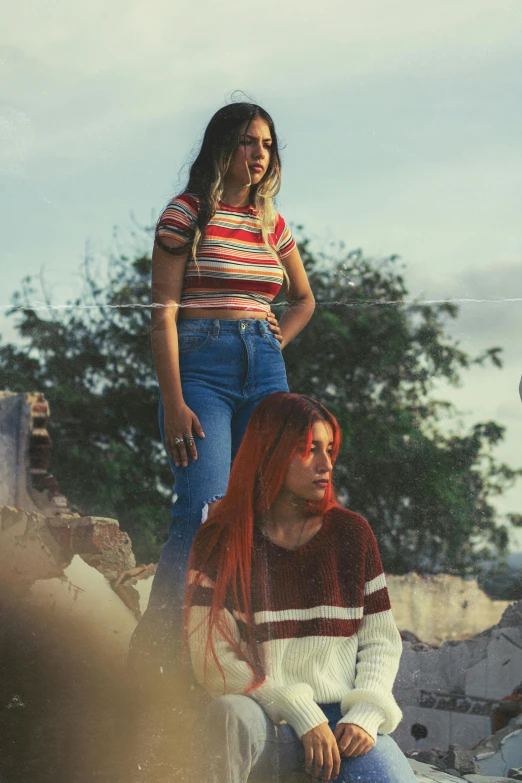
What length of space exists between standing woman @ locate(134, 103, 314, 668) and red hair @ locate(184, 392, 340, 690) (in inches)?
1.8

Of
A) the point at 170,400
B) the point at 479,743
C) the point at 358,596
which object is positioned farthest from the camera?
the point at 479,743

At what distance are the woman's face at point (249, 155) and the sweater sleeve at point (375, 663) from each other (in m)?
1.09

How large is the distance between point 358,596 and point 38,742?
3.38 feet

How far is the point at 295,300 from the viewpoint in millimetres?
3004

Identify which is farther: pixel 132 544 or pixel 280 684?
pixel 132 544

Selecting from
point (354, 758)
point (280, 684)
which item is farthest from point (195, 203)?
point (354, 758)

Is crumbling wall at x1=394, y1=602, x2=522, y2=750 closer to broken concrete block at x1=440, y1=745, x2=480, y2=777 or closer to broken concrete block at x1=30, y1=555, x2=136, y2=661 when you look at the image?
broken concrete block at x1=440, y1=745, x2=480, y2=777

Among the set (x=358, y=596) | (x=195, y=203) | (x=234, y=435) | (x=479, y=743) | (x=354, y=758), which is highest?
(x=195, y=203)

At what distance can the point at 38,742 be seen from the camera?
289cm

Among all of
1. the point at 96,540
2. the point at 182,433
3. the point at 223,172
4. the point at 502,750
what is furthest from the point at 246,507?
the point at 502,750

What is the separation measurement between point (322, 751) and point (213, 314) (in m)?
1.17

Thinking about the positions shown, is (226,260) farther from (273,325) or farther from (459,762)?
(459,762)

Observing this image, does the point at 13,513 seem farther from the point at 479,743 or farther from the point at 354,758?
the point at 479,743

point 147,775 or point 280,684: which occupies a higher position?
point 280,684
